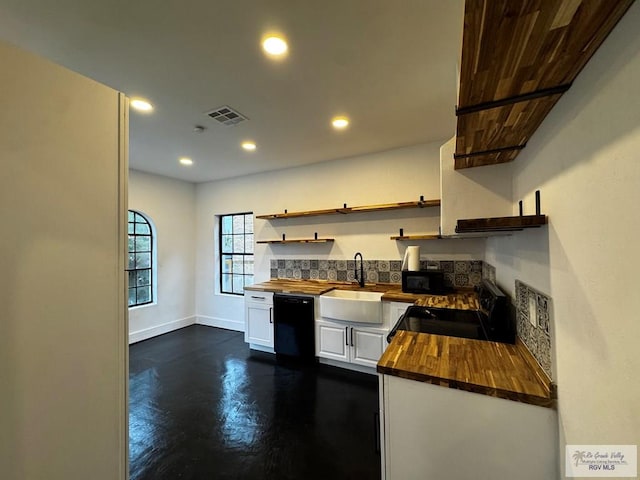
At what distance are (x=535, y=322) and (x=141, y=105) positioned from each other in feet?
10.2

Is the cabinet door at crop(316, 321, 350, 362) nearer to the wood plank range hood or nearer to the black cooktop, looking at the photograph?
the black cooktop

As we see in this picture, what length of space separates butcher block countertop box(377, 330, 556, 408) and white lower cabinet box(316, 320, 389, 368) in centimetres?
144

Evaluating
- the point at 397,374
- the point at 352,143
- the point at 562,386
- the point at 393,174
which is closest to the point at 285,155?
the point at 352,143

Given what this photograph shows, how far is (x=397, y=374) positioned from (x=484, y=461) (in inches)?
16.8

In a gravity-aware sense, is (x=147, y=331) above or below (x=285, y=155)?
below

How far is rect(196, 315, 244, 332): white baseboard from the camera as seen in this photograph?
15.5ft

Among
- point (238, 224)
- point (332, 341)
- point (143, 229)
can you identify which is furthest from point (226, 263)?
point (332, 341)

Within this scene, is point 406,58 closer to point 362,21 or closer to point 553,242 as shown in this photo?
point 362,21

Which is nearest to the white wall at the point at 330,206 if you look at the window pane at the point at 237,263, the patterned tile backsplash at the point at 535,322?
the window pane at the point at 237,263

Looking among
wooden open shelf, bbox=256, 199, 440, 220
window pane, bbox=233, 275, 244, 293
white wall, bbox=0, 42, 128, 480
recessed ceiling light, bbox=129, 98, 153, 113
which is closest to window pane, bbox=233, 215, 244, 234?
wooden open shelf, bbox=256, 199, 440, 220

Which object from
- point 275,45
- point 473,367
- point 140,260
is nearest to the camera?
point 473,367

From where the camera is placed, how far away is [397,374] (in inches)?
45.7

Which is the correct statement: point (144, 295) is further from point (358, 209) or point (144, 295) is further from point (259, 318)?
point (358, 209)

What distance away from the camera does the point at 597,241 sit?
70 cm
